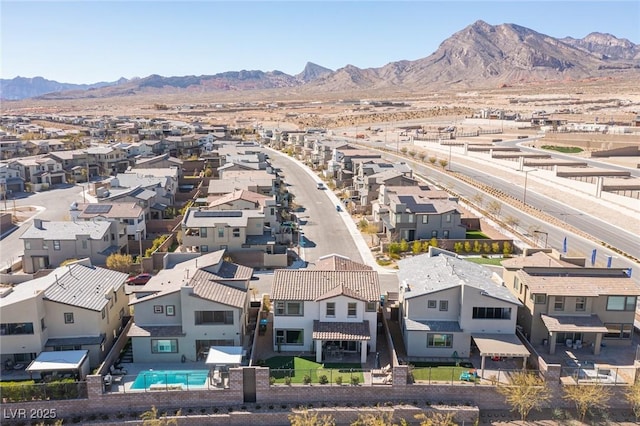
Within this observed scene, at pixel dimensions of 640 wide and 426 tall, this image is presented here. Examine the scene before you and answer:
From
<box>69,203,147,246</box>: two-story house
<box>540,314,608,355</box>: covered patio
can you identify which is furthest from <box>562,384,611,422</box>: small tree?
<box>69,203,147,246</box>: two-story house

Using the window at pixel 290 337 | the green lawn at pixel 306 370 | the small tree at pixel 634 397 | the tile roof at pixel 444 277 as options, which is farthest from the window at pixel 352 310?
the small tree at pixel 634 397

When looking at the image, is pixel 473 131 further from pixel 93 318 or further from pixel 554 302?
pixel 93 318

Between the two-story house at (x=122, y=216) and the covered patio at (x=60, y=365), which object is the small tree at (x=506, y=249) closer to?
the two-story house at (x=122, y=216)

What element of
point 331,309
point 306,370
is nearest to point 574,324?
point 331,309

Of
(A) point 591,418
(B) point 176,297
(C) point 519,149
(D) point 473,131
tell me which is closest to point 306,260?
(B) point 176,297

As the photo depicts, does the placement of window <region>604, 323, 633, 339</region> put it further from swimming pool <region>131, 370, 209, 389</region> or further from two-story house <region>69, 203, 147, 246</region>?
two-story house <region>69, 203, 147, 246</region>

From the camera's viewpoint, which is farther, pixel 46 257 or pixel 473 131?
pixel 473 131

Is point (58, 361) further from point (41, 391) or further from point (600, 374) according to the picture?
point (600, 374)
